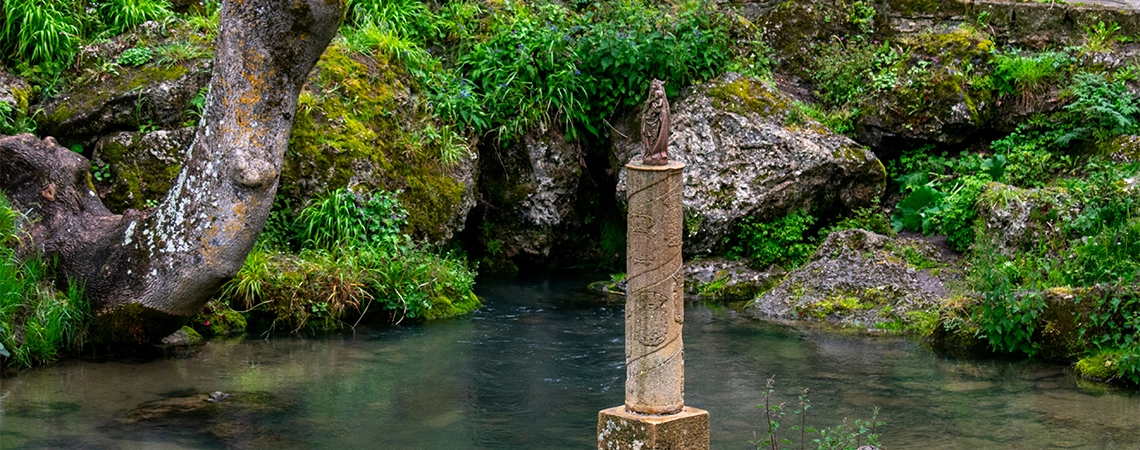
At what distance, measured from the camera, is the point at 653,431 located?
5.84 m

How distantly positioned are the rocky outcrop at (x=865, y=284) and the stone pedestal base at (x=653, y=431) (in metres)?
5.20

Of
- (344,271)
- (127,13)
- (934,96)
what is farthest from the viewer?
(934,96)

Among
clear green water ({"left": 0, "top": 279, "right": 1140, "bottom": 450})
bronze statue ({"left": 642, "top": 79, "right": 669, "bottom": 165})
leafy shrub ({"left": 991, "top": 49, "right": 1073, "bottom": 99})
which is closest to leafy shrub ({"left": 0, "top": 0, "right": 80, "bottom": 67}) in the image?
clear green water ({"left": 0, "top": 279, "right": 1140, "bottom": 450})

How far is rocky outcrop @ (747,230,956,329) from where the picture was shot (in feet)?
35.6

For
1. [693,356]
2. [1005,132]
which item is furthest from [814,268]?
[1005,132]

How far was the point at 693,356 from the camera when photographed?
970cm

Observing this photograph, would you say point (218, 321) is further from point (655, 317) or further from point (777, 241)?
point (777, 241)

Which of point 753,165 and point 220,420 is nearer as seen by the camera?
point 220,420

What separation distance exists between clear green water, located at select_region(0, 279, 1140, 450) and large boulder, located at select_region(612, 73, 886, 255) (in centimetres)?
207

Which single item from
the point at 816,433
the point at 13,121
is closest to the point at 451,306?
the point at 13,121

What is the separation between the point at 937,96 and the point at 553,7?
4.70m

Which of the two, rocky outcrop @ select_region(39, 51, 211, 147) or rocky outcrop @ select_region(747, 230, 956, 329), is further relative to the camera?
rocky outcrop @ select_region(39, 51, 211, 147)

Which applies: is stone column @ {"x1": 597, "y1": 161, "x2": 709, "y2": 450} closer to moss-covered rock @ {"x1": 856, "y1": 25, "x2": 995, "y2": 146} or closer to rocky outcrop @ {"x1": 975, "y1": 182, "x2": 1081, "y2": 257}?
rocky outcrop @ {"x1": 975, "y1": 182, "x2": 1081, "y2": 257}

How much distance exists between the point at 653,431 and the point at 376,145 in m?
6.80
